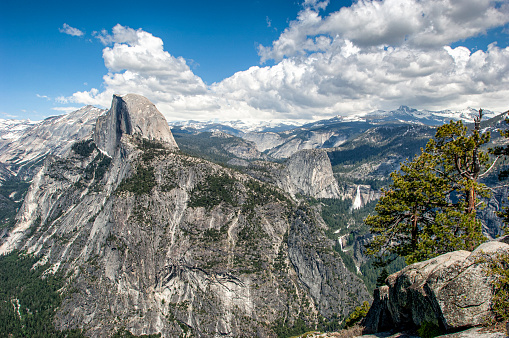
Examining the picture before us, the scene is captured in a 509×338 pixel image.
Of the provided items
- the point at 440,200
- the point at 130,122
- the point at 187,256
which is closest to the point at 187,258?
the point at 187,256

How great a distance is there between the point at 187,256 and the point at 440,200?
105 m

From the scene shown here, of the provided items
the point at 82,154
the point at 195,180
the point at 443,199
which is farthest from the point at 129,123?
the point at 443,199

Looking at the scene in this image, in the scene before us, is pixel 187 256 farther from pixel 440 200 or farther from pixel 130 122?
pixel 130 122

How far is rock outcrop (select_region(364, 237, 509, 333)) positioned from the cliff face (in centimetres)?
9614

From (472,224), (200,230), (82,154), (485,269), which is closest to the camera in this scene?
(485,269)

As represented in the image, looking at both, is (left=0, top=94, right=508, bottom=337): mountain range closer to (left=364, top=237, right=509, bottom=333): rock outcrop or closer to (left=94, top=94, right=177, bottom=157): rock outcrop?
(left=94, top=94, right=177, bottom=157): rock outcrop

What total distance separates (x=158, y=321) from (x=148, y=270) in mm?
19501

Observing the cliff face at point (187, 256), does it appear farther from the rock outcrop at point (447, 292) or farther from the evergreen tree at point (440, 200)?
the rock outcrop at point (447, 292)

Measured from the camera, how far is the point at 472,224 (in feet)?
62.8

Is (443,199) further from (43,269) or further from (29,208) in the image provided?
(29,208)

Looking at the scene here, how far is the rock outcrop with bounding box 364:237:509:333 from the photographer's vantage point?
14129 mm

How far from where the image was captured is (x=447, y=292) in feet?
49.2

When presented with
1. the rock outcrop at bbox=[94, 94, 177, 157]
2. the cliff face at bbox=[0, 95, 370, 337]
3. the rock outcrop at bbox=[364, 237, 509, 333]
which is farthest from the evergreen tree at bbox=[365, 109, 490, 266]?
the rock outcrop at bbox=[94, 94, 177, 157]

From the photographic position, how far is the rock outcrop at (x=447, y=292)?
14129 mm
